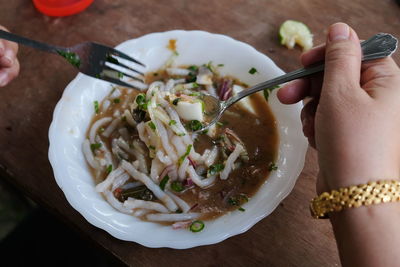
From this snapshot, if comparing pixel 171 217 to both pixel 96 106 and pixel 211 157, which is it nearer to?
pixel 211 157

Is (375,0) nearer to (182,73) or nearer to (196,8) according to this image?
(196,8)

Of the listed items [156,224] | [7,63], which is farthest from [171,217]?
[7,63]

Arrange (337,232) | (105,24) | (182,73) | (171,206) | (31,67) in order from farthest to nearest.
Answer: (105,24), (31,67), (182,73), (171,206), (337,232)

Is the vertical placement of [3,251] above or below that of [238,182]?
below

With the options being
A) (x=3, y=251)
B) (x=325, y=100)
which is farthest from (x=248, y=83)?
(x=3, y=251)

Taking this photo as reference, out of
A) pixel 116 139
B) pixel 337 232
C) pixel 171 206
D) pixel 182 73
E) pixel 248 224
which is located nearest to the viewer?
pixel 337 232

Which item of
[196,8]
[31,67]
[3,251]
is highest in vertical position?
[196,8]

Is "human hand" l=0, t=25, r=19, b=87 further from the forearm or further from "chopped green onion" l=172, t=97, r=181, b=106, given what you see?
the forearm
